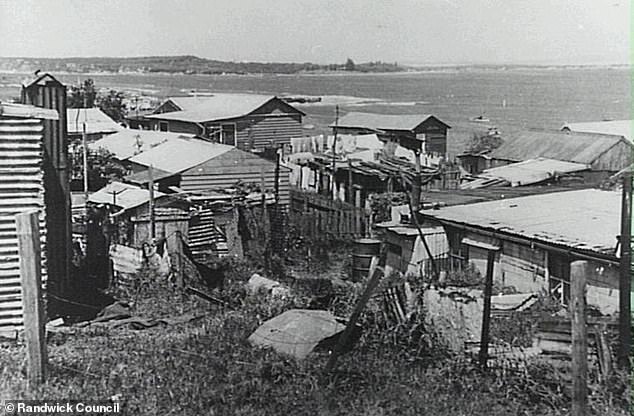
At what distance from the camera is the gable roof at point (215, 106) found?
2420 cm

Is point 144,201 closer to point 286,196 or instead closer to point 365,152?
point 286,196

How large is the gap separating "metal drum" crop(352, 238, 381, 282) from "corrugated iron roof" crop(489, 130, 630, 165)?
8.41 m

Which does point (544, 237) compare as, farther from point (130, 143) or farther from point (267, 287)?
point (130, 143)

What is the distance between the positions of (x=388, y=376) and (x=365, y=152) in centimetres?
2078

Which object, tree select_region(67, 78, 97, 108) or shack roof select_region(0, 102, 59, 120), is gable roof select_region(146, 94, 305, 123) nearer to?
tree select_region(67, 78, 97, 108)

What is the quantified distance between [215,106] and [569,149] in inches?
526

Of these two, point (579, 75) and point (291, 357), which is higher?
point (579, 75)

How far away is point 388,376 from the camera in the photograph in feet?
17.9

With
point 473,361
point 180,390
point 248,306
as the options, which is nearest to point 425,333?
point 473,361

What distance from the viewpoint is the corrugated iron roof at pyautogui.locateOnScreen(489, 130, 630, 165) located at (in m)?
18.2

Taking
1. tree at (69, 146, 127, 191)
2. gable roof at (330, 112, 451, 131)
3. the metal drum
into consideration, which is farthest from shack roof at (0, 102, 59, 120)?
gable roof at (330, 112, 451, 131)

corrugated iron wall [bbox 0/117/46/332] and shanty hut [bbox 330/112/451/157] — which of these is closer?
corrugated iron wall [bbox 0/117/46/332]

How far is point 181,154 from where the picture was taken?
1981cm

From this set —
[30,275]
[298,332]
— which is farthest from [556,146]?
[30,275]
